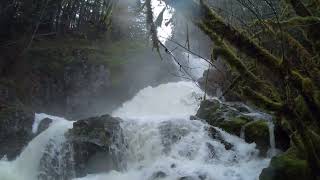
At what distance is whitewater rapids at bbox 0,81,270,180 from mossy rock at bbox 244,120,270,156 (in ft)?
0.71

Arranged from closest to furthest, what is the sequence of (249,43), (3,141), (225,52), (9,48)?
1. (249,43)
2. (225,52)
3. (3,141)
4. (9,48)

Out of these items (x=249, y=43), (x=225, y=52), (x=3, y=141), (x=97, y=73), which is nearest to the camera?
(x=249, y=43)

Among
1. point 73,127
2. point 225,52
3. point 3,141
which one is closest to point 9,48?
point 3,141

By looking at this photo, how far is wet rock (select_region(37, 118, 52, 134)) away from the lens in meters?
17.5

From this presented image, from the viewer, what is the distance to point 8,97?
66.4 ft

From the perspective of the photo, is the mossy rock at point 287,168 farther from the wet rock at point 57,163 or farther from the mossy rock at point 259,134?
the wet rock at point 57,163

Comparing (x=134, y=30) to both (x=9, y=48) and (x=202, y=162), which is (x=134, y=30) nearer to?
(x=9, y=48)

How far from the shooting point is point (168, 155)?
14250mm

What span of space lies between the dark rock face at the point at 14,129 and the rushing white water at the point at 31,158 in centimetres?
54

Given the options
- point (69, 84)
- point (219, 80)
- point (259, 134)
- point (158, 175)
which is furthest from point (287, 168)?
point (69, 84)

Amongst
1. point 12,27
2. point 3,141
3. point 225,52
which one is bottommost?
point 3,141

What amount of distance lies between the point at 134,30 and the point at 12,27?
33.9ft

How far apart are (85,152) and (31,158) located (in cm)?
215

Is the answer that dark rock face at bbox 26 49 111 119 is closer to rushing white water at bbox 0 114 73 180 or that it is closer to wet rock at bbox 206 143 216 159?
rushing white water at bbox 0 114 73 180
